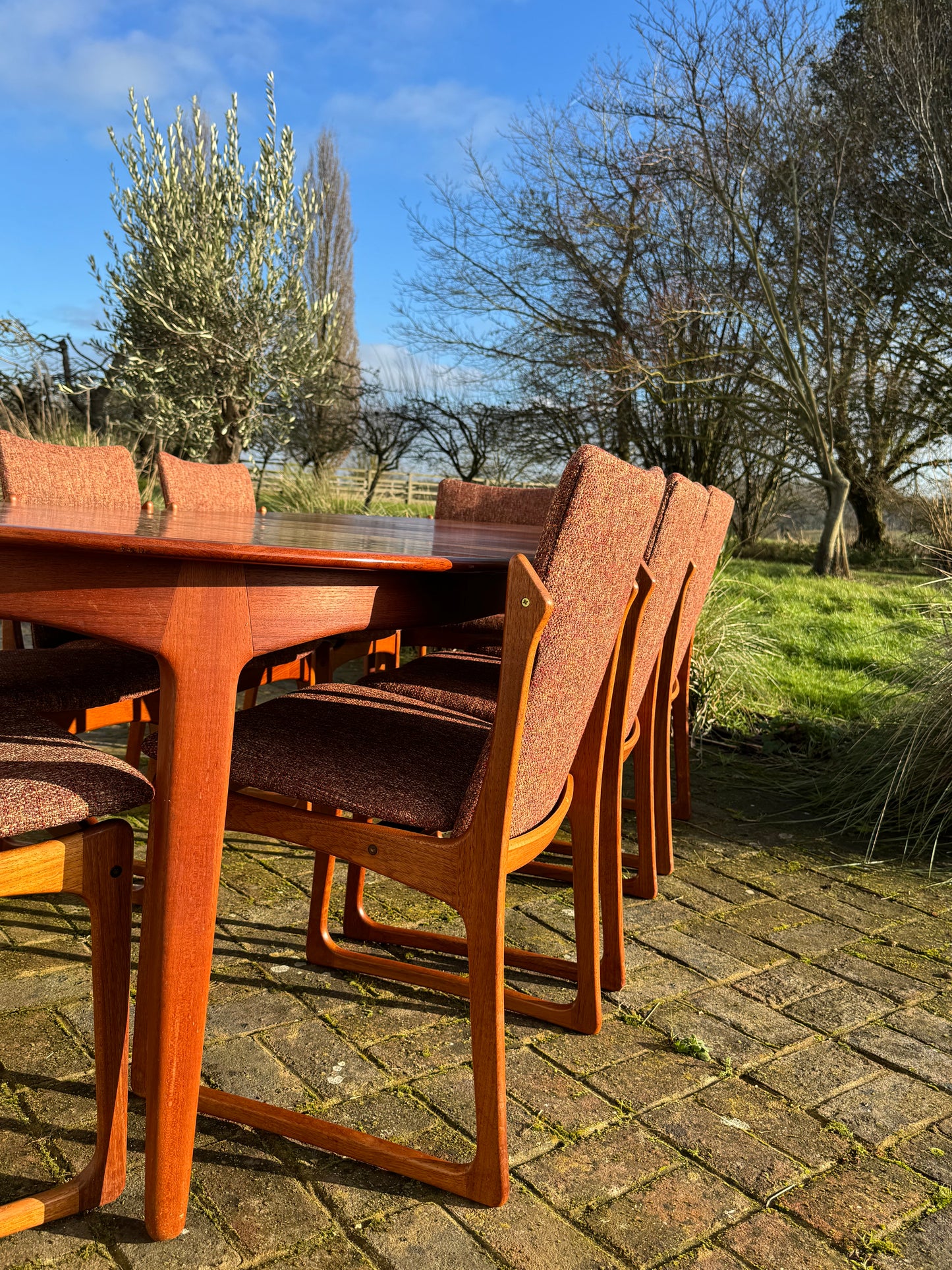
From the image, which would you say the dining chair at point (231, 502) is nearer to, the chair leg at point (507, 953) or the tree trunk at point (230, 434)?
the chair leg at point (507, 953)

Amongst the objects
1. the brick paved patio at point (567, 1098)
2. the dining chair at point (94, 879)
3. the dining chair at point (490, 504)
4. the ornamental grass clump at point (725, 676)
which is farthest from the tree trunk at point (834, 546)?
the dining chair at point (94, 879)

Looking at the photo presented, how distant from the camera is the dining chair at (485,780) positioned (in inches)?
50.6

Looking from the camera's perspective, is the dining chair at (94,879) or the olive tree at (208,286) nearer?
the dining chair at (94,879)

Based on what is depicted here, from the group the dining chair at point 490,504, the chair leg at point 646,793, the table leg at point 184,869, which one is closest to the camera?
the table leg at point 184,869

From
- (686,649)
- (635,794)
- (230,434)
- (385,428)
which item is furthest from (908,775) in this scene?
(385,428)

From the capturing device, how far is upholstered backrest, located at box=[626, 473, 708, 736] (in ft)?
6.51

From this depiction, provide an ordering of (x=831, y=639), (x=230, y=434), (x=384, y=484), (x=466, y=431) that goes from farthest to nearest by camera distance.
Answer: (x=466, y=431), (x=384, y=484), (x=230, y=434), (x=831, y=639)

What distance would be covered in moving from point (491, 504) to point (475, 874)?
3.18 metres

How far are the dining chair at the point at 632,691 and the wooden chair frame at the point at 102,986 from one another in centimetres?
86

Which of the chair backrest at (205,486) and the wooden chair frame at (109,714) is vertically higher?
the chair backrest at (205,486)

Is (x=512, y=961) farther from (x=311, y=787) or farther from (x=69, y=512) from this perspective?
(x=69, y=512)

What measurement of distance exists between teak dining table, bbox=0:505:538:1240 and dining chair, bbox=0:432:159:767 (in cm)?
72

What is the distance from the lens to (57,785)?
123 centimetres

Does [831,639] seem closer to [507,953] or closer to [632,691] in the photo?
[632,691]
